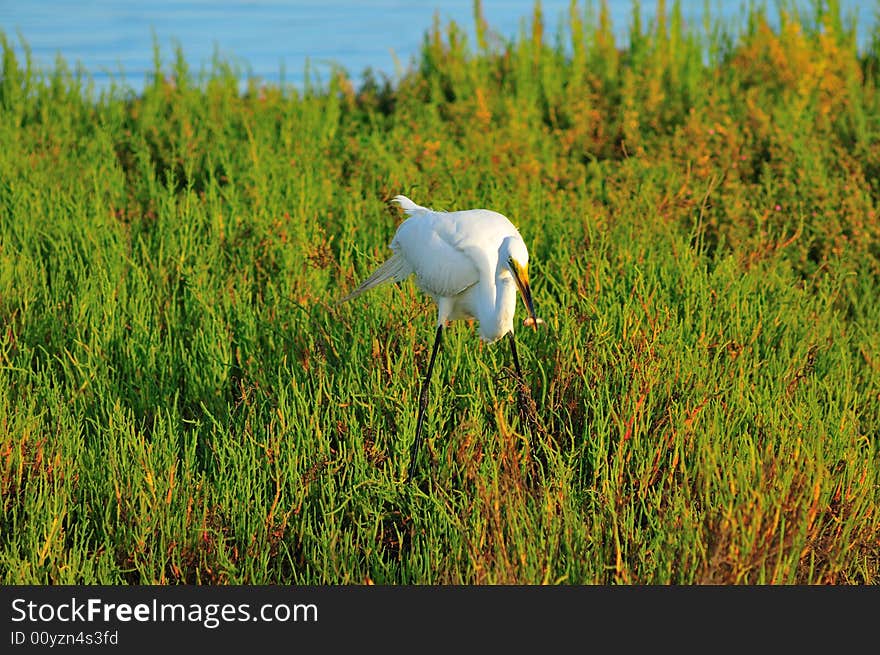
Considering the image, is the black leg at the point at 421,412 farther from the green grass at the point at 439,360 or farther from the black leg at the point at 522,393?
the black leg at the point at 522,393

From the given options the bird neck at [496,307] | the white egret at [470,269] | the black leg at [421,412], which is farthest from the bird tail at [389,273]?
the bird neck at [496,307]

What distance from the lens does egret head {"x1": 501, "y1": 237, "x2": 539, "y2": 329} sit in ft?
10.8

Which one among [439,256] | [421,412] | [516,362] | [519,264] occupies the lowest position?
[421,412]

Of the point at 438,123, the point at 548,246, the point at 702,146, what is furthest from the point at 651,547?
the point at 438,123

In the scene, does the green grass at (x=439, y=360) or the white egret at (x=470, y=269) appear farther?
the white egret at (x=470, y=269)

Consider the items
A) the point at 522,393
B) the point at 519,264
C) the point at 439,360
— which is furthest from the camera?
the point at 439,360

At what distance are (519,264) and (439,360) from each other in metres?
0.72

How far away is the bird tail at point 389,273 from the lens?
3.84 m

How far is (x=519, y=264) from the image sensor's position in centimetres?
332

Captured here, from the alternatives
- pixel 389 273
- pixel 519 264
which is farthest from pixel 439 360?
pixel 519 264

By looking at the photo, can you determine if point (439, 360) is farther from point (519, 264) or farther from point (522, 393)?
point (519, 264)

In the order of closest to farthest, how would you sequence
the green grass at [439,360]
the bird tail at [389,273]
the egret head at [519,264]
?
the green grass at [439,360], the egret head at [519,264], the bird tail at [389,273]

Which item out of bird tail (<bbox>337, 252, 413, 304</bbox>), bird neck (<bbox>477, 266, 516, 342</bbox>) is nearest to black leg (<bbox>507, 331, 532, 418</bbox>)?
bird neck (<bbox>477, 266, 516, 342</bbox>)

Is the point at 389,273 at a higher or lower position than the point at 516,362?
higher
